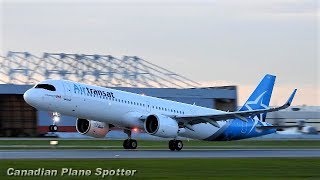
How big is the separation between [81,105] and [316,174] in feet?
72.9

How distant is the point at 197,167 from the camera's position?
1235 inches

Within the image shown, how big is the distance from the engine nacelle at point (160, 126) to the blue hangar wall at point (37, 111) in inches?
1653

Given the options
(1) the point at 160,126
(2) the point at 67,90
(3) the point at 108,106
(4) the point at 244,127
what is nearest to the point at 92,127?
(3) the point at 108,106

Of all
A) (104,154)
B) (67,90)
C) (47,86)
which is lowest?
(104,154)

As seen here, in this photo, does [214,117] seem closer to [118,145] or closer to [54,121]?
[54,121]

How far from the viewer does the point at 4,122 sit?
101m

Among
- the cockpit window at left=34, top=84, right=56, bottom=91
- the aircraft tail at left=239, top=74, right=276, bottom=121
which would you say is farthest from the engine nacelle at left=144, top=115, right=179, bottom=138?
the aircraft tail at left=239, top=74, right=276, bottom=121

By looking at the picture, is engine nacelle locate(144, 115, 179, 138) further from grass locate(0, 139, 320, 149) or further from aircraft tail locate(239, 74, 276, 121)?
aircraft tail locate(239, 74, 276, 121)

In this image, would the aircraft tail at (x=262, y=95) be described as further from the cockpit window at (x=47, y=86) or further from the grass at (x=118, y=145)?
the cockpit window at (x=47, y=86)

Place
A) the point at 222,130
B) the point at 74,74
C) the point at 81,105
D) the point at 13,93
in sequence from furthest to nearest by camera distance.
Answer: the point at 74,74 < the point at 13,93 < the point at 222,130 < the point at 81,105

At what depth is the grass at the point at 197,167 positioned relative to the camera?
89.6 ft

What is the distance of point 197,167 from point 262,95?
29711mm

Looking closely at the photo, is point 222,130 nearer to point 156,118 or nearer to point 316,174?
point 156,118

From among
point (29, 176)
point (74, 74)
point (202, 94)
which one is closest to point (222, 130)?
point (29, 176)
